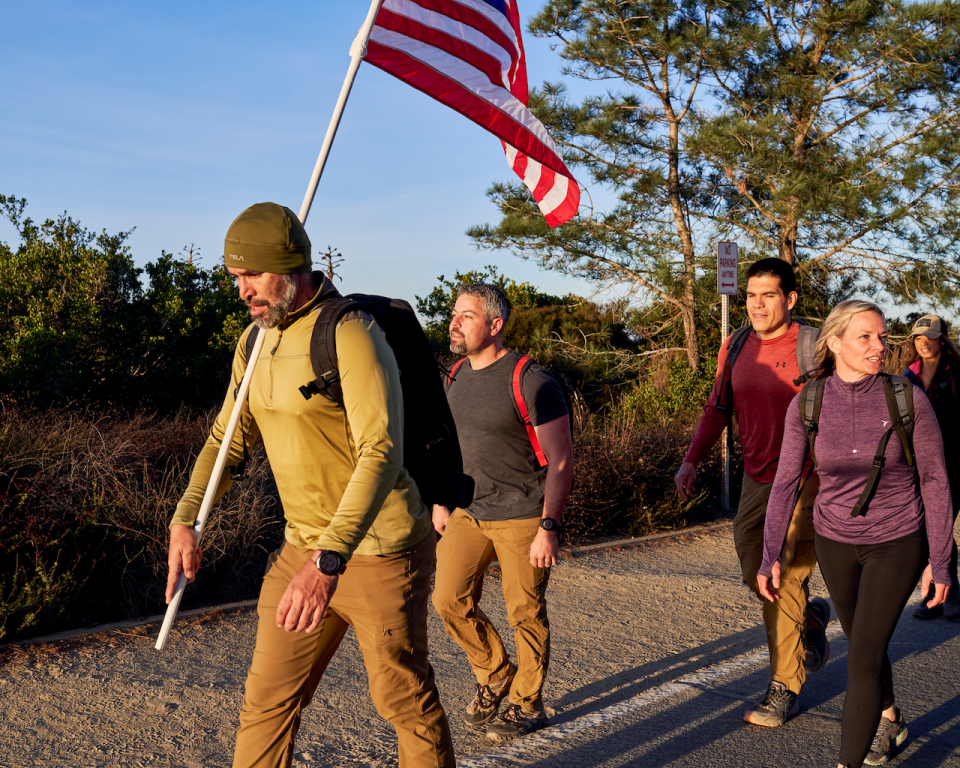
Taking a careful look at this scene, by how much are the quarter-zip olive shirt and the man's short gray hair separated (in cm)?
143

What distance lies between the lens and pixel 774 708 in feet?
13.9

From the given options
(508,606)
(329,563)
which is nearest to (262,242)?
(329,563)

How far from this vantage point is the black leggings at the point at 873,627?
3.42 m

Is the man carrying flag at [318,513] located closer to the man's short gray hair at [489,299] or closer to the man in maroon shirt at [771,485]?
the man's short gray hair at [489,299]

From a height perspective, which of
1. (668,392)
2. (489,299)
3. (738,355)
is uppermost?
(489,299)

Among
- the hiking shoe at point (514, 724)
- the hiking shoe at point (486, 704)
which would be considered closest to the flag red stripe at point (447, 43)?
the hiking shoe at point (486, 704)

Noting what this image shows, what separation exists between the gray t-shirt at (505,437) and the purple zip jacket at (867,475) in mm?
1047

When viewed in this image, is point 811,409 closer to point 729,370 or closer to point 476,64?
point 729,370

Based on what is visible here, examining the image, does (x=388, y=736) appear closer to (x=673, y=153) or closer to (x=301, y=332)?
(x=301, y=332)

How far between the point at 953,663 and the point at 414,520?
3923 mm

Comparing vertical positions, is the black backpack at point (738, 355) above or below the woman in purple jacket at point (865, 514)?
above

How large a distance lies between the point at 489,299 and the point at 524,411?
55cm

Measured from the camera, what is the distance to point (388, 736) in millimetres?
4059

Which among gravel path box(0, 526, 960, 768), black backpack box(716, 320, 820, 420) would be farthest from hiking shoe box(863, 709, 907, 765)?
black backpack box(716, 320, 820, 420)
